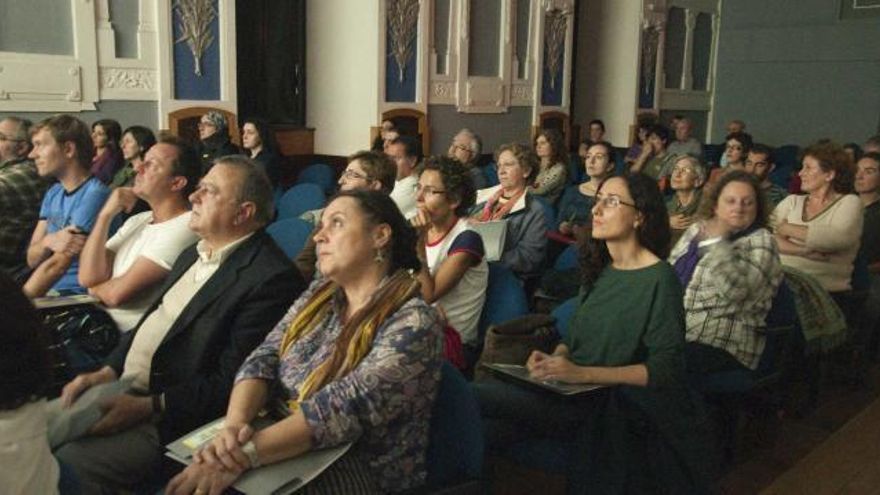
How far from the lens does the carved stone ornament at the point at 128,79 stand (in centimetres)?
580

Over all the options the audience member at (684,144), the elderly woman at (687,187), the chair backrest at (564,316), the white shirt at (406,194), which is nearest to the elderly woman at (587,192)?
the elderly woman at (687,187)

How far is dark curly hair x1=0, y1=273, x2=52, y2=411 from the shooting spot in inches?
46.9

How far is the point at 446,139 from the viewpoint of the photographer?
8.05m

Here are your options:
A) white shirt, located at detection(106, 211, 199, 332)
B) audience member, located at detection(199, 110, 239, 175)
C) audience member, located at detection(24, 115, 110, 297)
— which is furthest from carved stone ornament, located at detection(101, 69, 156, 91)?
white shirt, located at detection(106, 211, 199, 332)

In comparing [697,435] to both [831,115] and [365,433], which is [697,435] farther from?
[831,115]

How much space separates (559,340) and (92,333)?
1.49m

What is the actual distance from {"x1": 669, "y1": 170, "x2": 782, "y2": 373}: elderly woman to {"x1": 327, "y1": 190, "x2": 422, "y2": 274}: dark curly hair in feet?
4.04

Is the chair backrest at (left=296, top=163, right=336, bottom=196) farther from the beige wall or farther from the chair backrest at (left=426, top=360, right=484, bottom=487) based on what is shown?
the chair backrest at (left=426, top=360, right=484, bottom=487)

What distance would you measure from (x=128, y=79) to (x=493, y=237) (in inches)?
149

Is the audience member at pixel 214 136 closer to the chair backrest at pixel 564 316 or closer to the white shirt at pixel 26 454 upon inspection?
the chair backrest at pixel 564 316

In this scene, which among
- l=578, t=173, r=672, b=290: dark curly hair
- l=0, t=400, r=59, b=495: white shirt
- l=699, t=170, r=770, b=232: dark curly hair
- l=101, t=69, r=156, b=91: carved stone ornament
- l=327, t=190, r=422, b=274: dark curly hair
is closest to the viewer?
l=0, t=400, r=59, b=495: white shirt

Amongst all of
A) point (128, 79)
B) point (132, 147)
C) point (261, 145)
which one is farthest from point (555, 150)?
point (128, 79)

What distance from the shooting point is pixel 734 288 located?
8.57 feet

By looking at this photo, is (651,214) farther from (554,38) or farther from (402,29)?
(554,38)
